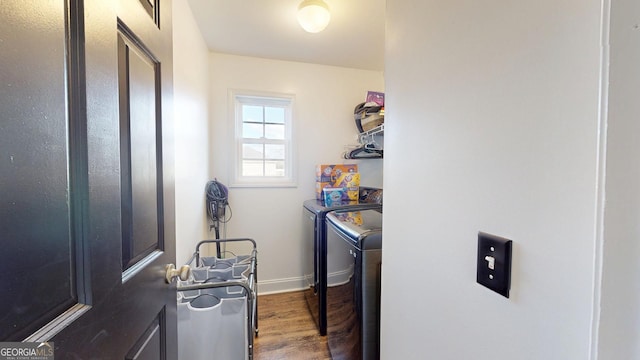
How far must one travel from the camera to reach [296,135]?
2748mm

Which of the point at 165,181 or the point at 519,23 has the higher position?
the point at 519,23

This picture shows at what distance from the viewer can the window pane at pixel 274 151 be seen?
281cm

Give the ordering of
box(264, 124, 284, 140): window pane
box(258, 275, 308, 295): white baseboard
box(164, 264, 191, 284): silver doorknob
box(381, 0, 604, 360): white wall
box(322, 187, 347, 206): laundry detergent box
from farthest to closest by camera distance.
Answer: box(264, 124, 284, 140): window pane → box(258, 275, 308, 295): white baseboard → box(322, 187, 347, 206): laundry detergent box → box(164, 264, 191, 284): silver doorknob → box(381, 0, 604, 360): white wall

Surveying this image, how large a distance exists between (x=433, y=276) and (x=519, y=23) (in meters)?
0.60

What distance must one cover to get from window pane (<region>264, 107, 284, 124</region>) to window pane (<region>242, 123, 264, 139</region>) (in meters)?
0.13

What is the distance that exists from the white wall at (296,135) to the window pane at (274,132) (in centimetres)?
20

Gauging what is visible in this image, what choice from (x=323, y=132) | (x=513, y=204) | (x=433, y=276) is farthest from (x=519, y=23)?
(x=323, y=132)

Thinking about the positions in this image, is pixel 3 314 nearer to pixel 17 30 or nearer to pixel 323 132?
pixel 17 30

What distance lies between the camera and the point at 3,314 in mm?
330

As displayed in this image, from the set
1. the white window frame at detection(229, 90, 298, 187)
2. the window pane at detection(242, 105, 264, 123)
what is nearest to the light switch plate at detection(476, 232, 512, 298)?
the white window frame at detection(229, 90, 298, 187)

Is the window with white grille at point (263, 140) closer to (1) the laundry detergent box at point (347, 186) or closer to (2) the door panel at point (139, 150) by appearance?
(1) the laundry detergent box at point (347, 186)

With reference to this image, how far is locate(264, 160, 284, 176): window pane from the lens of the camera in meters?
2.81

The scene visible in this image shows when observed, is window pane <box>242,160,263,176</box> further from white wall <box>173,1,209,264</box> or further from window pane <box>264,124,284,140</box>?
white wall <box>173,1,209,264</box>

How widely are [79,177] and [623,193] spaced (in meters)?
0.79
